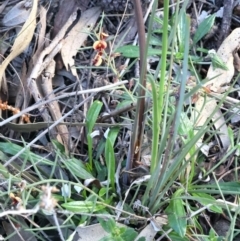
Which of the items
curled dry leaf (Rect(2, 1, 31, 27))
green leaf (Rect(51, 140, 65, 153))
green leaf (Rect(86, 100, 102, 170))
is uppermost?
curled dry leaf (Rect(2, 1, 31, 27))

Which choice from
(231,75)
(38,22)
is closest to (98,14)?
(38,22)

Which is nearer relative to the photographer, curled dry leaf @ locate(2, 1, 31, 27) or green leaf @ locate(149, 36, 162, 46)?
green leaf @ locate(149, 36, 162, 46)

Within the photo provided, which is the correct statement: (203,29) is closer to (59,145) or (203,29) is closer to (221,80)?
(221,80)

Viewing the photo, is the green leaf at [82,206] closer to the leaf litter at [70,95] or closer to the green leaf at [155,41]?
the leaf litter at [70,95]

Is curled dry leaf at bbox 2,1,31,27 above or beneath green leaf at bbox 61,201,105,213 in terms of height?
above

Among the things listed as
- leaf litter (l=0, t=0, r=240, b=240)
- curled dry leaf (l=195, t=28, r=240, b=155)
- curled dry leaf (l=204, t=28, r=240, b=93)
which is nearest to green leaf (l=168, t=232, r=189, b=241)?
leaf litter (l=0, t=0, r=240, b=240)

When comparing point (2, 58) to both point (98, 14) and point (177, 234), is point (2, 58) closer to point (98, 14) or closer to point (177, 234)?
point (98, 14)

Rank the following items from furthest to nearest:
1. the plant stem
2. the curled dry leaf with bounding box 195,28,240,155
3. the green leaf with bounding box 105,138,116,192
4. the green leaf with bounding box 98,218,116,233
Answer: the curled dry leaf with bounding box 195,28,240,155
the green leaf with bounding box 105,138,116,192
the green leaf with bounding box 98,218,116,233
the plant stem

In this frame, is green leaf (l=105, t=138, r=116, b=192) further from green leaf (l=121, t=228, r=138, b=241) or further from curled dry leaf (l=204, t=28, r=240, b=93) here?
curled dry leaf (l=204, t=28, r=240, b=93)
